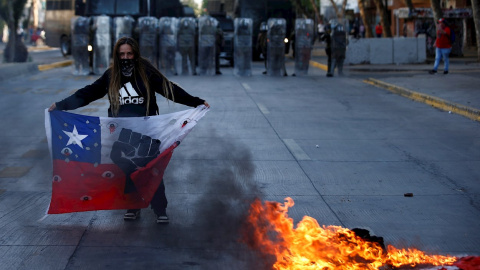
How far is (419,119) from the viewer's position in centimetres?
1311

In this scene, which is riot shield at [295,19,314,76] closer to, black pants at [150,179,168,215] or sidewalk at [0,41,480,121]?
sidewalk at [0,41,480,121]

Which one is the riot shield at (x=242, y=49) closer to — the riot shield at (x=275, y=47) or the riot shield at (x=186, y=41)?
the riot shield at (x=275, y=47)

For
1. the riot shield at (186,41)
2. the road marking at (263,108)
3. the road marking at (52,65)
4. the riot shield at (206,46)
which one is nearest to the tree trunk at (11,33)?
the road marking at (52,65)

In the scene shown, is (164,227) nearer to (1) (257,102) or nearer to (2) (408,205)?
(2) (408,205)

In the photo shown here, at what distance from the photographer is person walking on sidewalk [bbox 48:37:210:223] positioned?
19.7ft

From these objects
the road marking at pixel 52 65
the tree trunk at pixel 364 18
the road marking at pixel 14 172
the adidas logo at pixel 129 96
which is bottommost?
the road marking at pixel 14 172

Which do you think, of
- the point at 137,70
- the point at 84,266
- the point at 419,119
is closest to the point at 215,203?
the point at 137,70

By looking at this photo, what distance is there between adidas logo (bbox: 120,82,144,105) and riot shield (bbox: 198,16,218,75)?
1847 centimetres

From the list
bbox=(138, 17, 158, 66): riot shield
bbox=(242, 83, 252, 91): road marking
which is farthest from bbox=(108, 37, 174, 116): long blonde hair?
bbox=(138, 17, 158, 66): riot shield

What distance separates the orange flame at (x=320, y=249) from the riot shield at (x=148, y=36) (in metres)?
19.6

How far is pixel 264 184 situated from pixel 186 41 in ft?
58.2

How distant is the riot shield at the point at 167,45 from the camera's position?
977 inches

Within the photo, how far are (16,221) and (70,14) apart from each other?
32.9 m

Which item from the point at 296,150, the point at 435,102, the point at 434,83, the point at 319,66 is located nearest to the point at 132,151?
the point at 296,150
